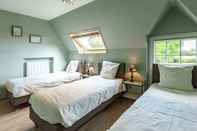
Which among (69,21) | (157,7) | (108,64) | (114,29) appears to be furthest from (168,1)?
(69,21)

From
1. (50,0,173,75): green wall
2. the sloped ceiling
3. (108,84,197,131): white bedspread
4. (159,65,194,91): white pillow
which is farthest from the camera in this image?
(50,0,173,75): green wall

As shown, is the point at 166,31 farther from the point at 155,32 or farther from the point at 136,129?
the point at 136,129

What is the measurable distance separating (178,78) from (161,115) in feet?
4.24

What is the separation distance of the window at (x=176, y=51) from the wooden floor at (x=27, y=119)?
1438mm

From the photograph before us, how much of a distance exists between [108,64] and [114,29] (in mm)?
946

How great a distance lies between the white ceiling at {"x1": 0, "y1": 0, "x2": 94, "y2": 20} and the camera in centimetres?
293

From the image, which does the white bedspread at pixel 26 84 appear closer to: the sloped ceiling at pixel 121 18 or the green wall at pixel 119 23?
the green wall at pixel 119 23

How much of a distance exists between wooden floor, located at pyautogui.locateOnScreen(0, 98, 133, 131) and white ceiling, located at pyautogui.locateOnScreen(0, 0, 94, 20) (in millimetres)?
2298

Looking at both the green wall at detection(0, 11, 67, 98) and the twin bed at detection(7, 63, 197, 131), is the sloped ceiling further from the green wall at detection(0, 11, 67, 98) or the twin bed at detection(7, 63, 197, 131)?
the twin bed at detection(7, 63, 197, 131)

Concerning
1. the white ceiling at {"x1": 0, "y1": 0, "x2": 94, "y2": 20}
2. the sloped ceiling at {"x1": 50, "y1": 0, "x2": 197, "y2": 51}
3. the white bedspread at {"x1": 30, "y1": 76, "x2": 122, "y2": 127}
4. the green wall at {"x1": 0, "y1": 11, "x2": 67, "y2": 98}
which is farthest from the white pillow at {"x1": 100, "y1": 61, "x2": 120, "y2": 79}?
the green wall at {"x1": 0, "y1": 11, "x2": 67, "y2": 98}

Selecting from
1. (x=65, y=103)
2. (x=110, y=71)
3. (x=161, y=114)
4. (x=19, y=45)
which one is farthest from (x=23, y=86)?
(x=161, y=114)

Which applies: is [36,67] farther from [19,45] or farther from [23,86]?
[23,86]

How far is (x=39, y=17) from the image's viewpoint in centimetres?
393

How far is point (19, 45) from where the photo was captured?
11.9 ft
